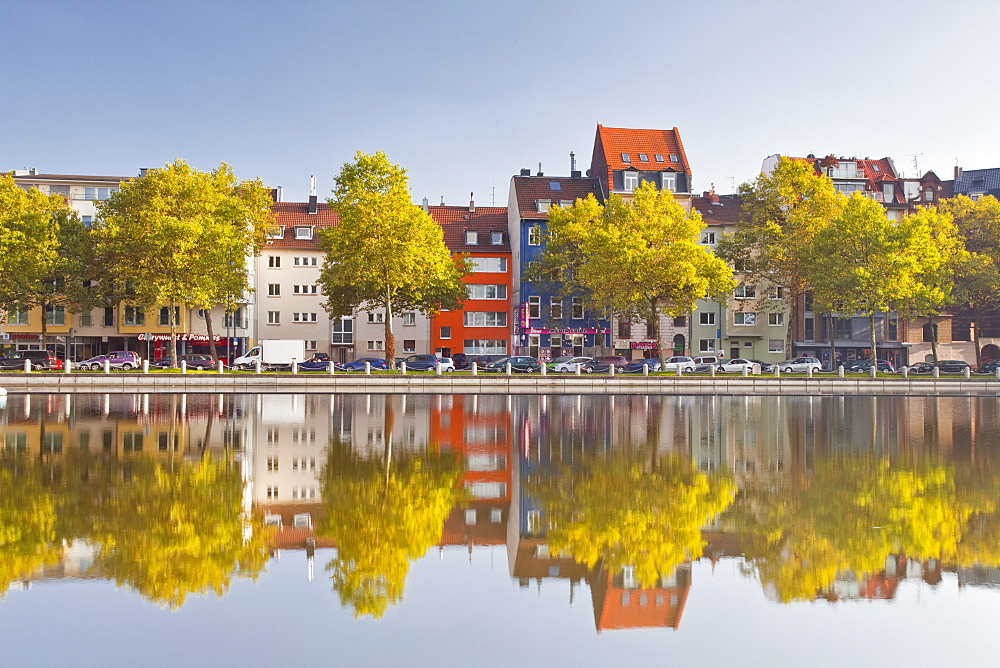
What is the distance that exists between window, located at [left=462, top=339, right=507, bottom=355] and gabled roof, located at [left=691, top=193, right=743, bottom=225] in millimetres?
21192

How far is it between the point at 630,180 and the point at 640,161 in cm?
258

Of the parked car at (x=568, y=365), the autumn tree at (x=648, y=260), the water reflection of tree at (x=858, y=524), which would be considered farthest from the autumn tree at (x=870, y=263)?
the water reflection of tree at (x=858, y=524)

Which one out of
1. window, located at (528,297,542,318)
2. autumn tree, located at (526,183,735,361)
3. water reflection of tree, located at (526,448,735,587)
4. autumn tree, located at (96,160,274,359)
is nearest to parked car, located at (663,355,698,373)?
autumn tree, located at (526,183,735,361)

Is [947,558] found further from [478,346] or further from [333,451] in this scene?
[478,346]

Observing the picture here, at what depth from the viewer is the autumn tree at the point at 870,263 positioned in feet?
187

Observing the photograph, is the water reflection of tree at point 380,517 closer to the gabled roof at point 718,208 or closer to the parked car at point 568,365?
the parked car at point 568,365

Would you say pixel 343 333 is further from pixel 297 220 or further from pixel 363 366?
pixel 363 366

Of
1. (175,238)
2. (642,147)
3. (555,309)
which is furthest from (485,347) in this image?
(175,238)

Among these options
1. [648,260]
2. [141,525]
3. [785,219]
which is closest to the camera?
[141,525]

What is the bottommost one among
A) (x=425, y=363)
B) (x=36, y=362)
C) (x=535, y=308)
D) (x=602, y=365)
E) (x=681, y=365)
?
(x=602, y=365)

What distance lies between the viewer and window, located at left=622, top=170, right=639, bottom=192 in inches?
3041

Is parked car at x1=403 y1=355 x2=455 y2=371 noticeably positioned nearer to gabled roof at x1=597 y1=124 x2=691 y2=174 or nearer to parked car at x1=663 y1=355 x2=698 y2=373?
parked car at x1=663 y1=355 x2=698 y2=373

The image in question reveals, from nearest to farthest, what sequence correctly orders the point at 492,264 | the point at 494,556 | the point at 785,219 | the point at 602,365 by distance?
the point at 494,556
the point at 602,365
the point at 785,219
the point at 492,264

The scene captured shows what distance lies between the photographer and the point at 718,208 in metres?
82.3
